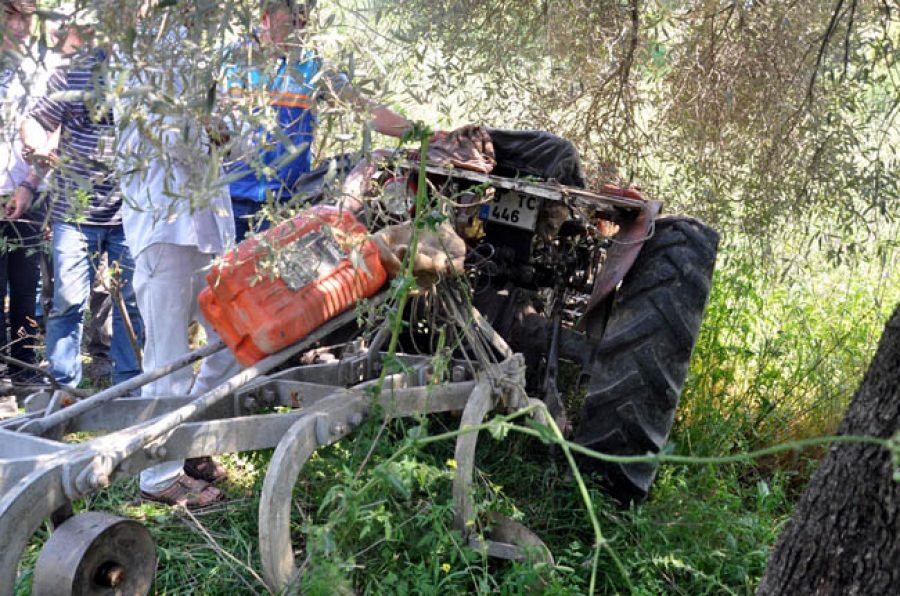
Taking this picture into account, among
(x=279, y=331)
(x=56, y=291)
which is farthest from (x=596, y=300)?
(x=56, y=291)

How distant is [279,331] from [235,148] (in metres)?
0.78

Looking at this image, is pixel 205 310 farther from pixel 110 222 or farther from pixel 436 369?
pixel 110 222

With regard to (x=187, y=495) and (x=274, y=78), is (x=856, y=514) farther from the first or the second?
(x=187, y=495)

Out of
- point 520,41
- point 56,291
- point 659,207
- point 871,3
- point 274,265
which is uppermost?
point 871,3

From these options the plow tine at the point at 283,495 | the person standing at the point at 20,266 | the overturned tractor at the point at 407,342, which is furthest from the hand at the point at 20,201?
the plow tine at the point at 283,495

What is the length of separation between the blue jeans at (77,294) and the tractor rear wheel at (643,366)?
2.86 metres

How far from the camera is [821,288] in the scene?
21.6 ft

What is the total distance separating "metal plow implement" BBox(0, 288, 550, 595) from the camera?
2.37 metres

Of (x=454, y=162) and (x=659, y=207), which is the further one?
(x=659, y=207)

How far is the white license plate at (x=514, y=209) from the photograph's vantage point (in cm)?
386

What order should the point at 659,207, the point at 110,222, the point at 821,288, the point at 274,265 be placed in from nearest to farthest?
the point at 274,265 < the point at 659,207 < the point at 110,222 < the point at 821,288

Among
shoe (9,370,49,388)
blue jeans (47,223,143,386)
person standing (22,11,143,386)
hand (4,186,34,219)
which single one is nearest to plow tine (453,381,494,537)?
person standing (22,11,143,386)

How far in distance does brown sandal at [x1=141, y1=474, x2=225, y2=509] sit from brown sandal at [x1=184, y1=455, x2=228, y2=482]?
0.16 meters

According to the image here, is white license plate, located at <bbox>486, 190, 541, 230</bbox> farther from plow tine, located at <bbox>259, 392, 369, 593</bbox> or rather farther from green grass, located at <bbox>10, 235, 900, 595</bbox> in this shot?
plow tine, located at <bbox>259, 392, 369, 593</bbox>
